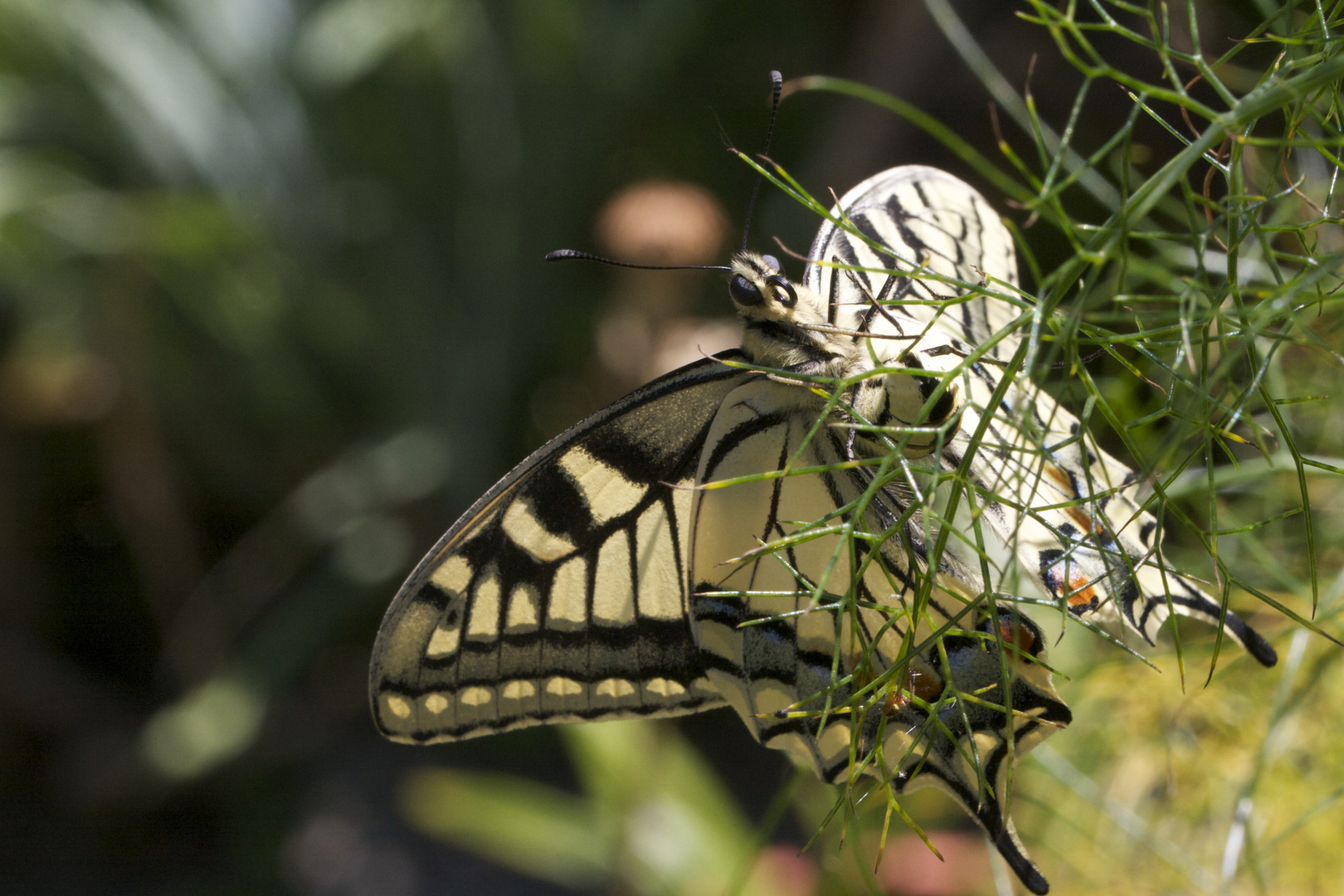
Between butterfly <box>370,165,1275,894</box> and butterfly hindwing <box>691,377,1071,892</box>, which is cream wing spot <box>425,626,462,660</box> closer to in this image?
butterfly <box>370,165,1275,894</box>

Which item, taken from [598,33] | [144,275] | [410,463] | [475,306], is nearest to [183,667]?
[410,463]

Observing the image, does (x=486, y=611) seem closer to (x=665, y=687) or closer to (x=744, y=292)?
(x=665, y=687)

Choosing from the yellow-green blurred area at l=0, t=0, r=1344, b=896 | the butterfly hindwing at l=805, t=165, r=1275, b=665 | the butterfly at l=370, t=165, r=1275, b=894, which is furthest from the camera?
the yellow-green blurred area at l=0, t=0, r=1344, b=896

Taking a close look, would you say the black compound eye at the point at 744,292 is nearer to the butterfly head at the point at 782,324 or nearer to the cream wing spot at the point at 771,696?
the butterfly head at the point at 782,324

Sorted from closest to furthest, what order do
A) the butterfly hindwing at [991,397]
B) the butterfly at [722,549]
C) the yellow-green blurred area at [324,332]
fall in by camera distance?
the butterfly hindwing at [991,397]
the butterfly at [722,549]
the yellow-green blurred area at [324,332]

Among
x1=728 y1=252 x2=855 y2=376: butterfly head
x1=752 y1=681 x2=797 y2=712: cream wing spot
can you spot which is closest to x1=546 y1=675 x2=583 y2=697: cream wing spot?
x1=752 y1=681 x2=797 y2=712: cream wing spot

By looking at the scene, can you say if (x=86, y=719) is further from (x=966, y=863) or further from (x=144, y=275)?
(x=966, y=863)

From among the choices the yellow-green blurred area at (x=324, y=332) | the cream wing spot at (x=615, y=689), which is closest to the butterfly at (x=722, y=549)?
the cream wing spot at (x=615, y=689)
